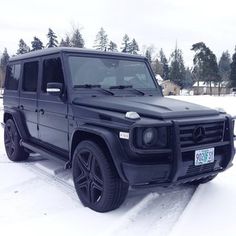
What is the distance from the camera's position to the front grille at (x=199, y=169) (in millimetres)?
3887

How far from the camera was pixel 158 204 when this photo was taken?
436cm

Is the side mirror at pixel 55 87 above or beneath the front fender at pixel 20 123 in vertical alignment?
above

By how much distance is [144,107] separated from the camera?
4.02 metres

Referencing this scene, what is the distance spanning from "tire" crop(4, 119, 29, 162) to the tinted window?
5.12 ft

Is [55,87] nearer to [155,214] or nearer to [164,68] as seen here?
[155,214]

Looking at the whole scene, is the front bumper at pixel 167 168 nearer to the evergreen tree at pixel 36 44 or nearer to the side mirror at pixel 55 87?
the side mirror at pixel 55 87

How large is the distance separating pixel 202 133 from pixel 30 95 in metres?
3.25

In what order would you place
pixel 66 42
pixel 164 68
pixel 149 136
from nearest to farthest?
pixel 149 136 < pixel 66 42 < pixel 164 68

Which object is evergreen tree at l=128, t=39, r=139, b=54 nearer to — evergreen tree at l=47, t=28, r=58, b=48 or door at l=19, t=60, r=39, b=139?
evergreen tree at l=47, t=28, r=58, b=48

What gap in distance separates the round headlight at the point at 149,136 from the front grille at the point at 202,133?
12.8 inches

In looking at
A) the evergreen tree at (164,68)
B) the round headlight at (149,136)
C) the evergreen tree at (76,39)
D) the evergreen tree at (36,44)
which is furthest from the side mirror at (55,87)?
the evergreen tree at (164,68)

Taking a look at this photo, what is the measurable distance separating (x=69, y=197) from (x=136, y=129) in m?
1.66

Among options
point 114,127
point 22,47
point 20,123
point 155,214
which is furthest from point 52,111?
point 22,47

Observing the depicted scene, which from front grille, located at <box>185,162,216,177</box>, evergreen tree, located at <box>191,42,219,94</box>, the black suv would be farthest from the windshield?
evergreen tree, located at <box>191,42,219,94</box>
